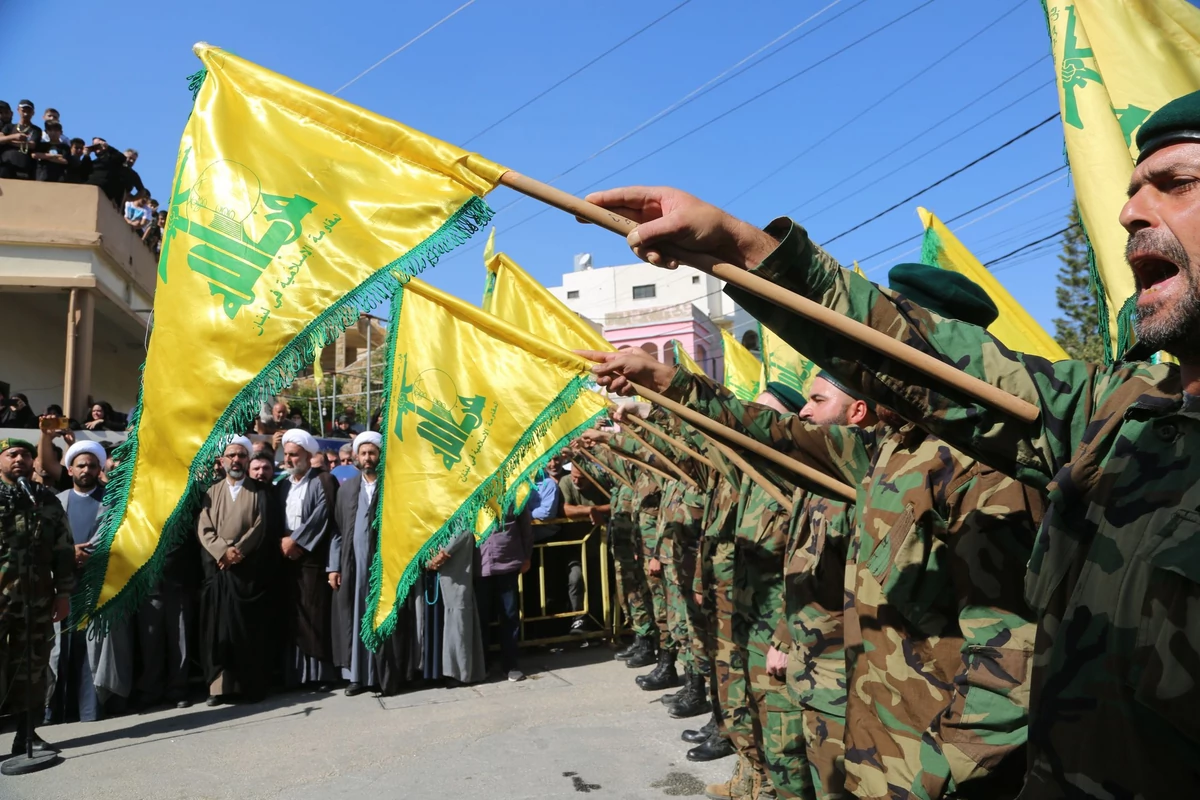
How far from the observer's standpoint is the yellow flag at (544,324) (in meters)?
5.46

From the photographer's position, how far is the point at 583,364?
428 centimetres

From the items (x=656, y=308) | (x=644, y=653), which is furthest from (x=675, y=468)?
(x=656, y=308)

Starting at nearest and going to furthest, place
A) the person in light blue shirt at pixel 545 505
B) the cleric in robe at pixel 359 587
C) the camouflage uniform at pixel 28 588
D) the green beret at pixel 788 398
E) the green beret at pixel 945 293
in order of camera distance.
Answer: the green beret at pixel 945 293, the green beret at pixel 788 398, the camouflage uniform at pixel 28 588, the cleric in robe at pixel 359 587, the person in light blue shirt at pixel 545 505

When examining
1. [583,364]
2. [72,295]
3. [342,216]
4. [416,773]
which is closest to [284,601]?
[416,773]

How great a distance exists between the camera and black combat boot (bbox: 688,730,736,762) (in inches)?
219

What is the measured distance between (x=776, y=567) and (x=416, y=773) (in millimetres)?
2674

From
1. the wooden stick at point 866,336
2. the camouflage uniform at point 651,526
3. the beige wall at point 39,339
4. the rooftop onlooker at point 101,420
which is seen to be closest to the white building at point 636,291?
the beige wall at point 39,339

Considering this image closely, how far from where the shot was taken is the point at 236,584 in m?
7.84

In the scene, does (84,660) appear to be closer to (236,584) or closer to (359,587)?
(236,584)

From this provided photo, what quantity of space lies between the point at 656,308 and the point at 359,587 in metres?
33.6

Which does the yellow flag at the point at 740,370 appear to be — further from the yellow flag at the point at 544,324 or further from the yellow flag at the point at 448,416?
the yellow flag at the point at 448,416

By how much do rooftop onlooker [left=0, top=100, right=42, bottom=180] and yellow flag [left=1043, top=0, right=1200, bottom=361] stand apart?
614 inches

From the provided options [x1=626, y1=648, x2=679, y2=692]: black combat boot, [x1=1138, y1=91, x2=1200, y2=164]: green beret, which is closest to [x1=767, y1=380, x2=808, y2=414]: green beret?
[x1=1138, y1=91, x2=1200, y2=164]: green beret

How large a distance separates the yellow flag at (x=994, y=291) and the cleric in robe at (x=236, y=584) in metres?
6.08
